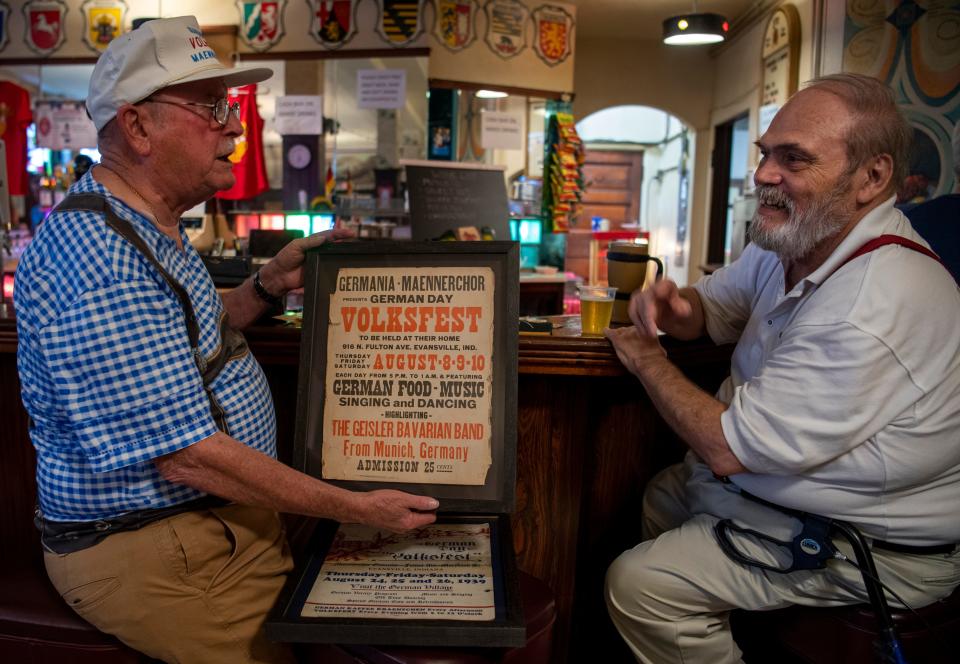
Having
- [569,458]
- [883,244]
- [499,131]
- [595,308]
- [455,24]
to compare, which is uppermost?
[455,24]

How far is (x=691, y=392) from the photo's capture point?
4.74 ft

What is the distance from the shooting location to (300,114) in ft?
19.3

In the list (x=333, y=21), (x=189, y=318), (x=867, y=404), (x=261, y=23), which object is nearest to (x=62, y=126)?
(x=261, y=23)

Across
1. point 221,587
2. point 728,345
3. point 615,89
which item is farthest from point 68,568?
point 615,89

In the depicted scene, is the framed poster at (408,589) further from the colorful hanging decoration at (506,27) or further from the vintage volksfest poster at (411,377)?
the colorful hanging decoration at (506,27)

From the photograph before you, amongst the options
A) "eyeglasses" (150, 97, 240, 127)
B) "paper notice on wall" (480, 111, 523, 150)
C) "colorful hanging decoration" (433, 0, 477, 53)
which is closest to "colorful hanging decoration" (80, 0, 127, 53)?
"colorful hanging decoration" (433, 0, 477, 53)

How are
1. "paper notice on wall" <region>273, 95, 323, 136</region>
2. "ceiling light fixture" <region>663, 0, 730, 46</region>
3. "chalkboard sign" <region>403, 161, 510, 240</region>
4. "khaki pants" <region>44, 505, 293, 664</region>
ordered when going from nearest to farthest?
"khaki pants" <region>44, 505, 293, 664</region> → "chalkboard sign" <region>403, 161, 510, 240</region> → "ceiling light fixture" <region>663, 0, 730, 46</region> → "paper notice on wall" <region>273, 95, 323, 136</region>

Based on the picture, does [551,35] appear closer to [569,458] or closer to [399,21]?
[399,21]

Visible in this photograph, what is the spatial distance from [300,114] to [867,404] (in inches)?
214

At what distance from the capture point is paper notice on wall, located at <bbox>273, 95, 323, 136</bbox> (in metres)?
5.86

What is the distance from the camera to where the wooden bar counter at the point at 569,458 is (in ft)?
5.74

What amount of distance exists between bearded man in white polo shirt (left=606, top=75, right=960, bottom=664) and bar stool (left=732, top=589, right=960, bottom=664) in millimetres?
33

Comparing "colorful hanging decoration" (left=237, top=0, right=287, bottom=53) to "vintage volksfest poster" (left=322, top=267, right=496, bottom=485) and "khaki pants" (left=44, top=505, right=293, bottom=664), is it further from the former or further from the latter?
"khaki pants" (left=44, top=505, right=293, bottom=664)

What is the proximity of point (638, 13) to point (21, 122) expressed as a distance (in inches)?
236
